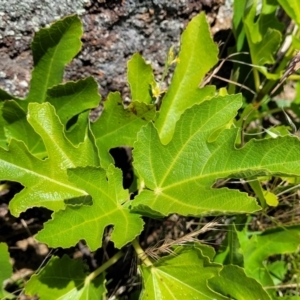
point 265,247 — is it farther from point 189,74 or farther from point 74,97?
point 74,97

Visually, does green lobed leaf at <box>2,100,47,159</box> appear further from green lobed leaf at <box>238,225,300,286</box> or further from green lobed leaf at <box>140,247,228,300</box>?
green lobed leaf at <box>238,225,300,286</box>

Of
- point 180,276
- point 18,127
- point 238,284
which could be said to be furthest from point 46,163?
point 238,284

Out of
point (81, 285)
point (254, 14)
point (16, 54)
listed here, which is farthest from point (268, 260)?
point (16, 54)

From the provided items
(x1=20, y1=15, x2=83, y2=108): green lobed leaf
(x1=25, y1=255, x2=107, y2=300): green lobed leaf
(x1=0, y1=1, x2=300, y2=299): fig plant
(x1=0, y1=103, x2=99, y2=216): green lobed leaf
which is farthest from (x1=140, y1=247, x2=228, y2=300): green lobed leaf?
(x1=20, y1=15, x2=83, y2=108): green lobed leaf

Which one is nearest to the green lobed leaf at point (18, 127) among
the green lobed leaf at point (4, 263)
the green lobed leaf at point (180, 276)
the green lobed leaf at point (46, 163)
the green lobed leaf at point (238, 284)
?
the green lobed leaf at point (46, 163)

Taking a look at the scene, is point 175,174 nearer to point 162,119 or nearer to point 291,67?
point 162,119

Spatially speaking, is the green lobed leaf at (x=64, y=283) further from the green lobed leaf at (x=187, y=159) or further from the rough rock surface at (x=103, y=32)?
the rough rock surface at (x=103, y=32)
